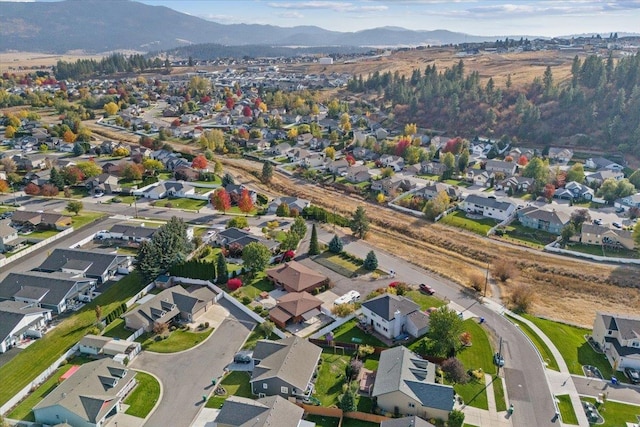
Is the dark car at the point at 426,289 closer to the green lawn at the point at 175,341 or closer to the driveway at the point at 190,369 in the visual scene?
the driveway at the point at 190,369

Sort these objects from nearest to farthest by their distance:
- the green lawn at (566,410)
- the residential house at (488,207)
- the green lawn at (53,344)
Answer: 1. the green lawn at (566,410)
2. the green lawn at (53,344)
3. the residential house at (488,207)

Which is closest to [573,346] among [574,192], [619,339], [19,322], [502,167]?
[619,339]

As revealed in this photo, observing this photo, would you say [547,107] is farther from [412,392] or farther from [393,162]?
[412,392]

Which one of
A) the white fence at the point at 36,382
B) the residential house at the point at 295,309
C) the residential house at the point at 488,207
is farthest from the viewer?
the residential house at the point at 488,207

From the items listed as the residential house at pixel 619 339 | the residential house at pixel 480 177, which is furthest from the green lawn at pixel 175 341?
the residential house at pixel 480 177

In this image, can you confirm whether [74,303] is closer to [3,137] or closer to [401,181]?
[401,181]

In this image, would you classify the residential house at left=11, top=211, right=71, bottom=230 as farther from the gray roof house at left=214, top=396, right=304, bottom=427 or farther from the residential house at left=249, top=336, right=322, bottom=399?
the gray roof house at left=214, top=396, right=304, bottom=427

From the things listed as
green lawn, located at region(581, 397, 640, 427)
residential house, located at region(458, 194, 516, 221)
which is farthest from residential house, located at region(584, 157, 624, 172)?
green lawn, located at region(581, 397, 640, 427)
